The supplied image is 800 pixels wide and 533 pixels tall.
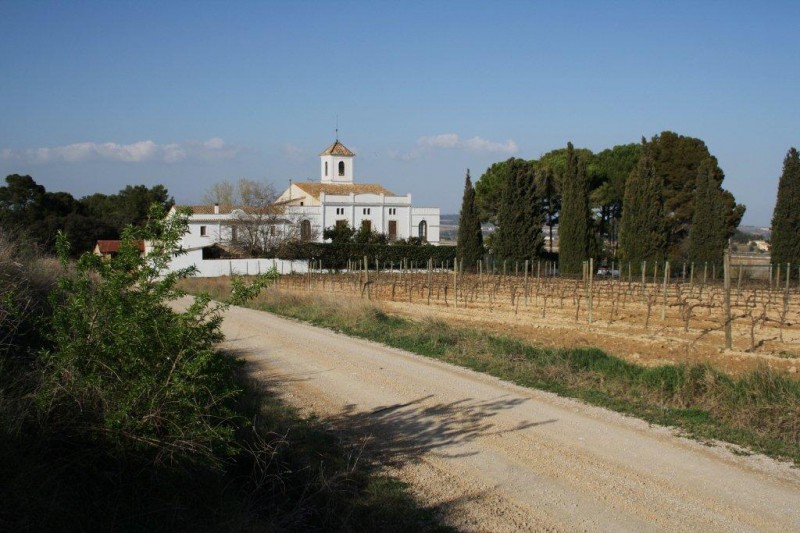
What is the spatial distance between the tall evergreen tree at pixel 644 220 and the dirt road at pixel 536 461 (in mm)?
34334

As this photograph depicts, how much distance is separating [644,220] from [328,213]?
111 feet

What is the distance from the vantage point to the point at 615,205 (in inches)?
2422

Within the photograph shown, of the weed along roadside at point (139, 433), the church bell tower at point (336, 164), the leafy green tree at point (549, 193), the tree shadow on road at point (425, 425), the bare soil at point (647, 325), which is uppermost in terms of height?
the church bell tower at point (336, 164)

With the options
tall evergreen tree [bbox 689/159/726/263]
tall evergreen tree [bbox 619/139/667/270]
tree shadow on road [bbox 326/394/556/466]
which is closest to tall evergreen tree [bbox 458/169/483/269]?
tall evergreen tree [bbox 619/139/667/270]

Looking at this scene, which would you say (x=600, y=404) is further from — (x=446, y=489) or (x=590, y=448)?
(x=446, y=489)

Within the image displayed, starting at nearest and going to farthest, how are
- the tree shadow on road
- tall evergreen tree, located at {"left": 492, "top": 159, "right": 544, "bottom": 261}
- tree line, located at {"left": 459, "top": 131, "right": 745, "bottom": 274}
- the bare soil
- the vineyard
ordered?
the tree shadow on road, the bare soil, the vineyard, tree line, located at {"left": 459, "top": 131, "right": 745, "bottom": 274}, tall evergreen tree, located at {"left": 492, "top": 159, "right": 544, "bottom": 261}

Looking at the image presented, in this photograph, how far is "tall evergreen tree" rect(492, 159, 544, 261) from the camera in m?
49.3

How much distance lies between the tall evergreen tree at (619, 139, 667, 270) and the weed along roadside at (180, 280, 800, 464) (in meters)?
29.9

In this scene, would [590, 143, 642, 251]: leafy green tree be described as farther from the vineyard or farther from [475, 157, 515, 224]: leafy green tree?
the vineyard

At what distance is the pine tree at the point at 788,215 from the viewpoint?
129ft

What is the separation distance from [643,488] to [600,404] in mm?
3126

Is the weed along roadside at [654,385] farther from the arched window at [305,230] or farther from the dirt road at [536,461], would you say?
the arched window at [305,230]

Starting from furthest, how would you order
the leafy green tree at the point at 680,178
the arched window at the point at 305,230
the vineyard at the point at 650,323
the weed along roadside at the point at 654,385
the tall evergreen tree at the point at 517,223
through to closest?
the arched window at the point at 305,230, the leafy green tree at the point at 680,178, the tall evergreen tree at the point at 517,223, the vineyard at the point at 650,323, the weed along roadside at the point at 654,385

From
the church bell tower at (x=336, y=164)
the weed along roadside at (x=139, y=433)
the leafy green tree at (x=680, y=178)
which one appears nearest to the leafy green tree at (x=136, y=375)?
the weed along roadside at (x=139, y=433)
